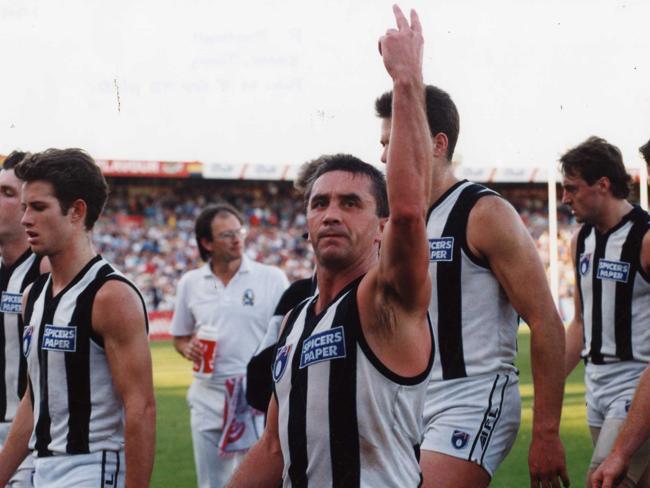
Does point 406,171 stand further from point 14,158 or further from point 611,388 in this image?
point 611,388

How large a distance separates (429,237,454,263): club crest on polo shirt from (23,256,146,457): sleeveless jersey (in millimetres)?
1284

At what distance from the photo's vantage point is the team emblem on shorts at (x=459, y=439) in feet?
14.3

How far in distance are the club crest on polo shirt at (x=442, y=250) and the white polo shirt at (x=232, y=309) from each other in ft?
12.3

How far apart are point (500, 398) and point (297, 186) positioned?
7.92 ft

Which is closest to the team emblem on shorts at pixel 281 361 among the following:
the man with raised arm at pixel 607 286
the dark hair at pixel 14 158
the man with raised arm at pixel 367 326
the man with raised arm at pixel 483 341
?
the man with raised arm at pixel 367 326

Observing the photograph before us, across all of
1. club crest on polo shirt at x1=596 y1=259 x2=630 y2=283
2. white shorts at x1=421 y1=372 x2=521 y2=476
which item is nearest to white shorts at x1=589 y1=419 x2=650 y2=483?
club crest on polo shirt at x1=596 y1=259 x2=630 y2=283

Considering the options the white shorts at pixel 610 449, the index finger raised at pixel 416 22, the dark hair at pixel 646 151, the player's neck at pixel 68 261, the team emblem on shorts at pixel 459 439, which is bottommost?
the white shorts at pixel 610 449

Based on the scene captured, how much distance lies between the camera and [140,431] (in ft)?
13.6

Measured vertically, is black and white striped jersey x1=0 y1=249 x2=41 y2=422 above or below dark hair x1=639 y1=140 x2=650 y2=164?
below

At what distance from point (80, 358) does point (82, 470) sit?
45 centimetres

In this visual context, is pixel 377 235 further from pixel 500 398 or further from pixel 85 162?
pixel 85 162

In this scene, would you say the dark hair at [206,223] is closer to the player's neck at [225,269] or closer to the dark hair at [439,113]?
the player's neck at [225,269]

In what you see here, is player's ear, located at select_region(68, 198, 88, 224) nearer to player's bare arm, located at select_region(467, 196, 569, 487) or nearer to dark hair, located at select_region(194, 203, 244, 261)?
player's bare arm, located at select_region(467, 196, 569, 487)

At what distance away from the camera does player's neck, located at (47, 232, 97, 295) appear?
14.6 ft
